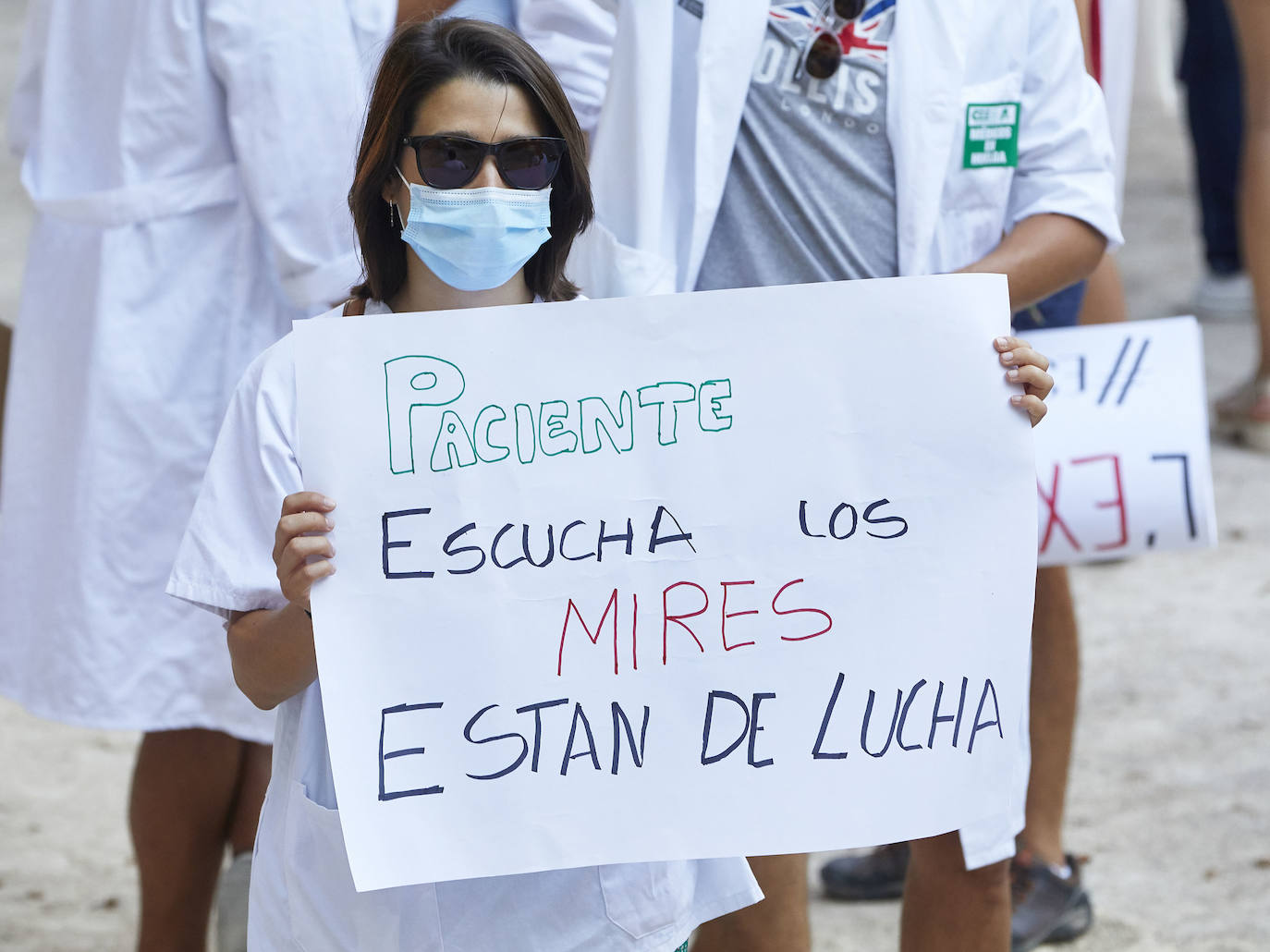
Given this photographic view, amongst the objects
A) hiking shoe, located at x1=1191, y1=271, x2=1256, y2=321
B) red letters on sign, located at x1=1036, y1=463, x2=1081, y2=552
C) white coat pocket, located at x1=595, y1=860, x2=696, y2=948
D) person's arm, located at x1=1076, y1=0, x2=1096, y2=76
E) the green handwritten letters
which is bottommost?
hiking shoe, located at x1=1191, y1=271, x2=1256, y2=321

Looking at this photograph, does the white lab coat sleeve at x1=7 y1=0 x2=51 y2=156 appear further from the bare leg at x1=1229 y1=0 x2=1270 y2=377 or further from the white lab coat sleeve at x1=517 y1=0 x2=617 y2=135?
the bare leg at x1=1229 y1=0 x2=1270 y2=377

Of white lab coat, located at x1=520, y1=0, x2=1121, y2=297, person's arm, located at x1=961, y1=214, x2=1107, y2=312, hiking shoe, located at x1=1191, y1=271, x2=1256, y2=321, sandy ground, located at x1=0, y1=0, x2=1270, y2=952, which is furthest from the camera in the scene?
hiking shoe, located at x1=1191, y1=271, x2=1256, y2=321

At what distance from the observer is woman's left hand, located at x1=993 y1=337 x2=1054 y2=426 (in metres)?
1.74

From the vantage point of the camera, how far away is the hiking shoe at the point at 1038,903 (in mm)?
2938

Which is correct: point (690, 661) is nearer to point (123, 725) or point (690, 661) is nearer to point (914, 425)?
point (914, 425)

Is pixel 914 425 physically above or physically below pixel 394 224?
below

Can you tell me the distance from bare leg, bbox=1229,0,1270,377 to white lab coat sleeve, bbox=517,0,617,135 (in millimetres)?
2976

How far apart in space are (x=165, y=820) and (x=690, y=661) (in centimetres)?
127

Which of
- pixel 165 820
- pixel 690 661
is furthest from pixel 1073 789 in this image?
pixel 690 661

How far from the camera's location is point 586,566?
5.51 ft

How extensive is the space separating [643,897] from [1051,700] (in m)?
1.34

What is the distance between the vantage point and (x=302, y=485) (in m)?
1.65

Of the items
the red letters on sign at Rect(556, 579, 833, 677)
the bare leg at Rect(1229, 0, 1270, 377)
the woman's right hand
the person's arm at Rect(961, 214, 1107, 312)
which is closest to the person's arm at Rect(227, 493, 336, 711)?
the woman's right hand

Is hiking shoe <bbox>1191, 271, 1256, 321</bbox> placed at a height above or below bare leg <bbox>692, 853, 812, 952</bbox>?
below
